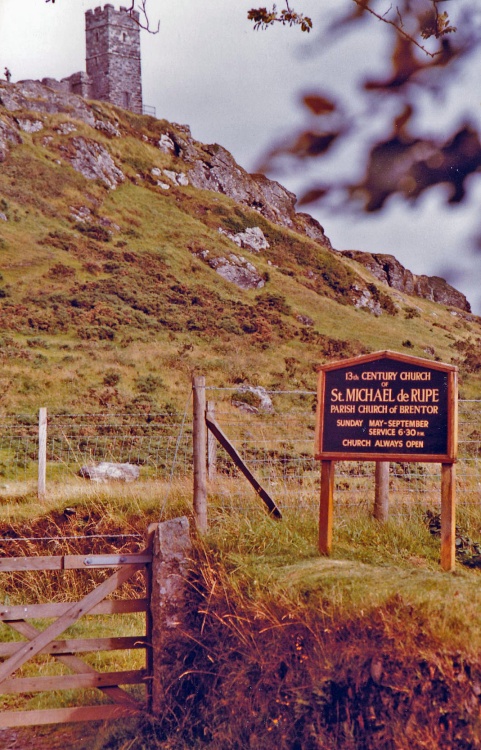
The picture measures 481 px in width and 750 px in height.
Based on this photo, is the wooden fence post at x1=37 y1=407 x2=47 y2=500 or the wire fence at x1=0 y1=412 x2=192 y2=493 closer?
the wooden fence post at x1=37 y1=407 x2=47 y2=500

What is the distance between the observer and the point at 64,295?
3553 cm

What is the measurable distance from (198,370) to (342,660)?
25746mm

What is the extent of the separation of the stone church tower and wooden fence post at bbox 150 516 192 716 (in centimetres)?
8138

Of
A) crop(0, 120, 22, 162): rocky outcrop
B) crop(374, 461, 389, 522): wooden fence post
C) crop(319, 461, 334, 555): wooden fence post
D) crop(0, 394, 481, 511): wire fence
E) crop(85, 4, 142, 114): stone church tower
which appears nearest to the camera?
crop(319, 461, 334, 555): wooden fence post

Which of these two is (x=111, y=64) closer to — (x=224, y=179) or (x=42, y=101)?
(x=224, y=179)

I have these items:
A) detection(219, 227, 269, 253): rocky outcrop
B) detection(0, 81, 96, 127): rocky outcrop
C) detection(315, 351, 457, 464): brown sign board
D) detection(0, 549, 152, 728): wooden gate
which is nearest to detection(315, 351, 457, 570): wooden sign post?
detection(315, 351, 457, 464): brown sign board

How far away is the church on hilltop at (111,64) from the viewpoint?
80375mm

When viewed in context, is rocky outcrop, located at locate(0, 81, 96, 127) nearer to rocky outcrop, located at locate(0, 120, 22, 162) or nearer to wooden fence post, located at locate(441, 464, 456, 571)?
rocky outcrop, located at locate(0, 120, 22, 162)

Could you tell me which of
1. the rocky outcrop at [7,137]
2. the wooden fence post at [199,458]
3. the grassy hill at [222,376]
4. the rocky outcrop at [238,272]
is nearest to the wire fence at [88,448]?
the grassy hill at [222,376]

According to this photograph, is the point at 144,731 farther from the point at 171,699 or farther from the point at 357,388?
the point at 357,388

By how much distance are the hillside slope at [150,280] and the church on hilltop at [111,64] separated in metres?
12.7

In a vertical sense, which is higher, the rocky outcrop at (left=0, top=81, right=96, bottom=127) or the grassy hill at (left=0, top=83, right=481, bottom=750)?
the rocky outcrop at (left=0, top=81, right=96, bottom=127)

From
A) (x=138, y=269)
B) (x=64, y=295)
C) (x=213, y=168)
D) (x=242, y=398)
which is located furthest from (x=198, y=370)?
(x=213, y=168)

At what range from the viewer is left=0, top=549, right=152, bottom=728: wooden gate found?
199 inches
